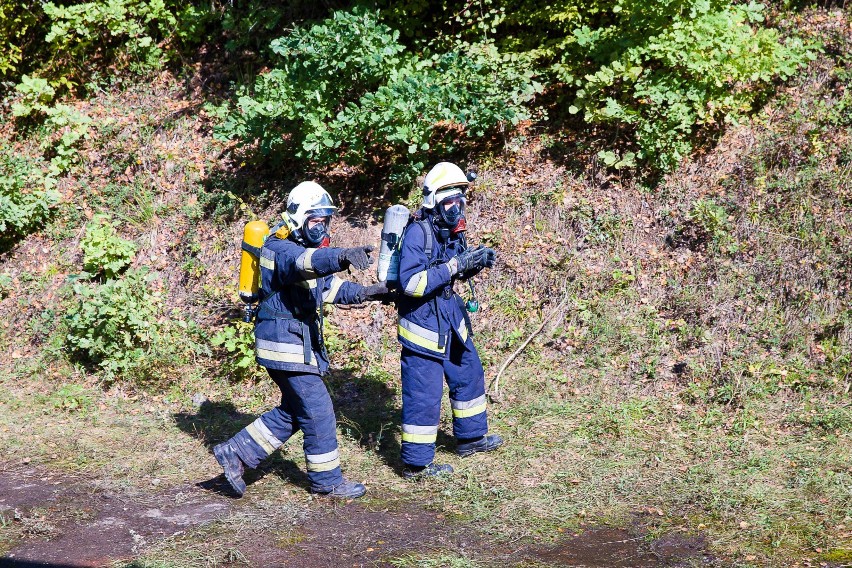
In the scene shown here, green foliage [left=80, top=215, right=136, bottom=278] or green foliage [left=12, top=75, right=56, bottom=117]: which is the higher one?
green foliage [left=12, top=75, right=56, bottom=117]

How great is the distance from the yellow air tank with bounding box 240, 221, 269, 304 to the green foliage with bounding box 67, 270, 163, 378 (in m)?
2.60

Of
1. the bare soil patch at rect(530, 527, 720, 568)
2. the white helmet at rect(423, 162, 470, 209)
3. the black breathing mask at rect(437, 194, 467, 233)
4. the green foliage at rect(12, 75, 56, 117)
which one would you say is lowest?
the bare soil patch at rect(530, 527, 720, 568)

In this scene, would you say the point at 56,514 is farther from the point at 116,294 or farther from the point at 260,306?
the point at 116,294

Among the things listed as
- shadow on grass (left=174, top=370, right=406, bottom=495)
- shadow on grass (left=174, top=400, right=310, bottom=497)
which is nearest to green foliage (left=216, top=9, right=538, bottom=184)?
shadow on grass (left=174, top=370, right=406, bottom=495)

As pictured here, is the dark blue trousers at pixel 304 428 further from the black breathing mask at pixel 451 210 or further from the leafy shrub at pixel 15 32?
the leafy shrub at pixel 15 32

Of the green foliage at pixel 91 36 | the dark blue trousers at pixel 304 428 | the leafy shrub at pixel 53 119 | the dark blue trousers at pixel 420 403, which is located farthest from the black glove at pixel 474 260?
the green foliage at pixel 91 36

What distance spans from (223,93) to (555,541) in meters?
8.24

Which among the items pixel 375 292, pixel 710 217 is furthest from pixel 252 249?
pixel 710 217

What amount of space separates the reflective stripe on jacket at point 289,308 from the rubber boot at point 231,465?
699mm

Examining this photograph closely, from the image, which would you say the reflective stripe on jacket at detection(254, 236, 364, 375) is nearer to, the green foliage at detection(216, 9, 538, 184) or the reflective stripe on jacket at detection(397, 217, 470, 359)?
the reflective stripe on jacket at detection(397, 217, 470, 359)

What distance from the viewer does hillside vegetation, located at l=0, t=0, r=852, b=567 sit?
6125 mm

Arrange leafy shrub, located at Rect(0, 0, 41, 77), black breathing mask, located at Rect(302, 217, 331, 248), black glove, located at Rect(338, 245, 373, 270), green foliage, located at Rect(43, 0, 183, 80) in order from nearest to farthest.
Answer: black glove, located at Rect(338, 245, 373, 270) < black breathing mask, located at Rect(302, 217, 331, 248) < green foliage, located at Rect(43, 0, 183, 80) < leafy shrub, located at Rect(0, 0, 41, 77)

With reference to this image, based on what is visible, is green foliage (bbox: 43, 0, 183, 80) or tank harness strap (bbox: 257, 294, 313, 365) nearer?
tank harness strap (bbox: 257, 294, 313, 365)

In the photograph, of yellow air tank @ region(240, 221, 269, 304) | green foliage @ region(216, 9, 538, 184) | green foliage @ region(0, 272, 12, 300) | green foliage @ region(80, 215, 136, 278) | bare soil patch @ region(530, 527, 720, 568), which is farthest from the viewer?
green foliage @ region(0, 272, 12, 300)
